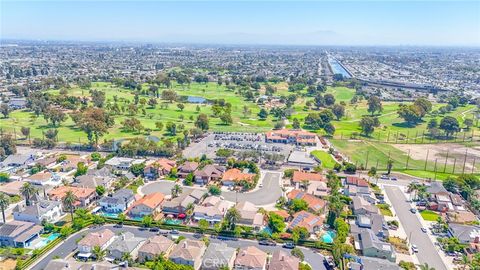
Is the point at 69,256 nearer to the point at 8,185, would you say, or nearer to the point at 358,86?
the point at 8,185

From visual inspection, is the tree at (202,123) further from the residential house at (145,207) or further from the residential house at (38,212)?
the residential house at (38,212)

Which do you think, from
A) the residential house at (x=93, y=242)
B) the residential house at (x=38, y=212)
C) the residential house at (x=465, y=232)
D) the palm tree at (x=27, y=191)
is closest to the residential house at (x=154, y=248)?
the residential house at (x=93, y=242)

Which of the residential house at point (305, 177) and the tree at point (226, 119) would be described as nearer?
the residential house at point (305, 177)

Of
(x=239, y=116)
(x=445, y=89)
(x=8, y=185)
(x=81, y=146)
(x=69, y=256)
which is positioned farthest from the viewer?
(x=445, y=89)

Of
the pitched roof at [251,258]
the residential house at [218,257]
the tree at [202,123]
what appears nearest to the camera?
the pitched roof at [251,258]

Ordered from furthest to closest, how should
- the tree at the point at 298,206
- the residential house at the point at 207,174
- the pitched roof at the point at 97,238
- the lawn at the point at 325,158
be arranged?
the lawn at the point at 325,158, the residential house at the point at 207,174, the tree at the point at 298,206, the pitched roof at the point at 97,238

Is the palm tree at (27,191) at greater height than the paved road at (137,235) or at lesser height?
greater

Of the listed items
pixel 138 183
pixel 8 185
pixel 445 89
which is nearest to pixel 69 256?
pixel 138 183

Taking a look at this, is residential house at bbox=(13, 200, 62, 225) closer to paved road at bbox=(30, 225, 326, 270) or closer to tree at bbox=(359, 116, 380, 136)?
paved road at bbox=(30, 225, 326, 270)

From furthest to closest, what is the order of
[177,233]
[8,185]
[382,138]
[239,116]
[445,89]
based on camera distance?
[445,89] → [239,116] → [382,138] → [8,185] → [177,233]
